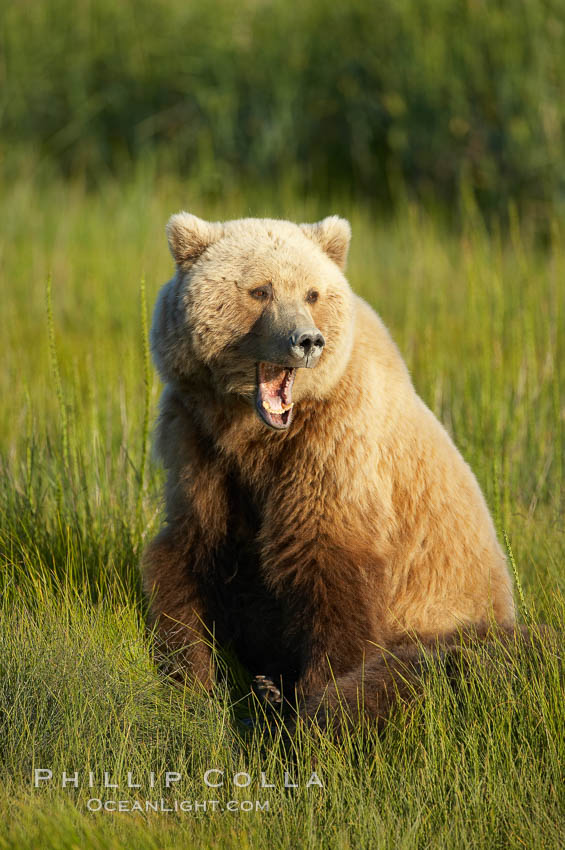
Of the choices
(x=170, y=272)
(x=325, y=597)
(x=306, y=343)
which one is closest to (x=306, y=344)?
(x=306, y=343)

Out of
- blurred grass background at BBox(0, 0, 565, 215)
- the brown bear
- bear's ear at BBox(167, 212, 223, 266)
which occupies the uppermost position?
blurred grass background at BBox(0, 0, 565, 215)

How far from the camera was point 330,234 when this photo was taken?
412 cm

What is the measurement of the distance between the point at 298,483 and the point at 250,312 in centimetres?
68

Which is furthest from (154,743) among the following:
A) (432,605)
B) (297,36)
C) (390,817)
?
(297,36)

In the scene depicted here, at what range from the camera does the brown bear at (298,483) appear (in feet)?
12.7

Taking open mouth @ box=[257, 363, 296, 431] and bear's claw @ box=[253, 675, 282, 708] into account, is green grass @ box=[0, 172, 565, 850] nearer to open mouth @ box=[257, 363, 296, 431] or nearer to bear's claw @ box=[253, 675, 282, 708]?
bear's claw @ box=[253, 675, 282, 708]

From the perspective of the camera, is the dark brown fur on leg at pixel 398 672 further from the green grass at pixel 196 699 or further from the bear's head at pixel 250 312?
the bear's head at pixel 250 312

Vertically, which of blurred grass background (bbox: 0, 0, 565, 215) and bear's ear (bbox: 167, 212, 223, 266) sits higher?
blurred grass background (bbox: 0, 0, 565, 215)

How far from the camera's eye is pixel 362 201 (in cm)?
1316

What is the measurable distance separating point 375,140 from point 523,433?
821 centimetres

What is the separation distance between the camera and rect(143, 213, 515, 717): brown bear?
3867 mm

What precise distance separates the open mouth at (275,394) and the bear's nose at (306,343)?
0.23m

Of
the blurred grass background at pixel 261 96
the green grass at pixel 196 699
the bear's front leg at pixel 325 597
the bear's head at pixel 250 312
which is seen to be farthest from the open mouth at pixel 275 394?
the blurred grass background at pixel 261 96

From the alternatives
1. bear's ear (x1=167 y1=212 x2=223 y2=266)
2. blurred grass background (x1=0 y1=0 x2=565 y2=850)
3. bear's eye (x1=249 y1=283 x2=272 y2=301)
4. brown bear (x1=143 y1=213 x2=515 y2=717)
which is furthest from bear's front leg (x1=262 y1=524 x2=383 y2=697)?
bear's ear (x1=167 y1=212 x2=223 y2=266)
